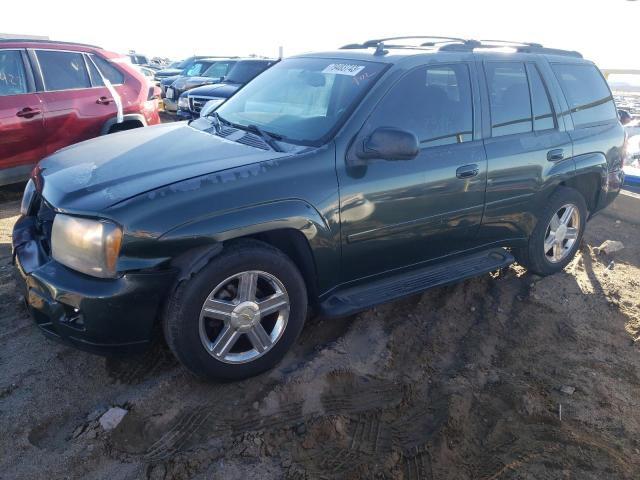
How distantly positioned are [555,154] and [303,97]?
81.1 inches

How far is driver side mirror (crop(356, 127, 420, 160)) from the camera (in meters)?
2.97

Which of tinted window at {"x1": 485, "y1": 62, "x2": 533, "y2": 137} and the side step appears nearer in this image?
the side step

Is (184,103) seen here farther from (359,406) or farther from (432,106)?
(359,406)

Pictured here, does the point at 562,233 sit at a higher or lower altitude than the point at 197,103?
higher

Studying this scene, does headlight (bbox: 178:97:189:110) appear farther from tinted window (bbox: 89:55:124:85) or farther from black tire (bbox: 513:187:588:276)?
black tire (bbox: 513:187:588:276)

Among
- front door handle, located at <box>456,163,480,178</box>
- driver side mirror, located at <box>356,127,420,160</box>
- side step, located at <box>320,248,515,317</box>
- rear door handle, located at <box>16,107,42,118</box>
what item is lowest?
side step, located at <box>320,248,515,317</box>

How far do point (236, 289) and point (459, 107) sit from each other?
199 cm

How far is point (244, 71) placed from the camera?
11773mm

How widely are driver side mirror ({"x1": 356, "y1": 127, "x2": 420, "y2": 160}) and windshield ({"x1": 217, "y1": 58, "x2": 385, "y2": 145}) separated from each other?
27cm

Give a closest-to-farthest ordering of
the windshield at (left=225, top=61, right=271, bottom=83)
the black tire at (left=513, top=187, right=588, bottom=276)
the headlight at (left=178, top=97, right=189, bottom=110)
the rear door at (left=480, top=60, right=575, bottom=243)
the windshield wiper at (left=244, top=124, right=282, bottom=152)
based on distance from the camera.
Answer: the windshield wiper at (left=244, top=124, right=282, bottom=152) < the rear door at (left=480, top=60, right=575, bottom=243) < the black tire at (left=513, top=187, right=588, bottom=276) < the headlight at (left=178, top=97, right=189, bottom=110) < the windshield at (left=225, top=61, right=271, bottom=83)

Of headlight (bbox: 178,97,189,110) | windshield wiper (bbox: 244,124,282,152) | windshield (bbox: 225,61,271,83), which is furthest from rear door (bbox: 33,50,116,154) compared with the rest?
windshield (bbox: 225,61,271,83)

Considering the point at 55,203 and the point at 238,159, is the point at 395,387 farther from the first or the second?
the point at 55,203

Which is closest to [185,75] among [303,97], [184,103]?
[184,103]

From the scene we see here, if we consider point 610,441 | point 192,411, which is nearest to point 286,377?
point 192,411
